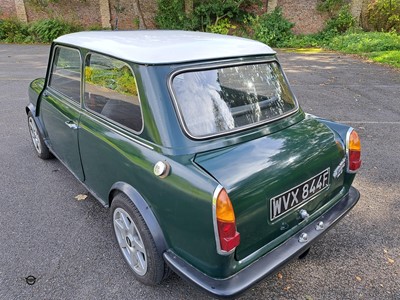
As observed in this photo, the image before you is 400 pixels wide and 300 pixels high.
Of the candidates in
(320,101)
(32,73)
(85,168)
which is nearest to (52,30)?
(32,73)

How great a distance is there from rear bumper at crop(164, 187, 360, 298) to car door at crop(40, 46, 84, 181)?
1.59m

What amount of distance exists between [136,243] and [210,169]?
92 centimetres

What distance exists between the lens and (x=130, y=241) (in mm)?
2371

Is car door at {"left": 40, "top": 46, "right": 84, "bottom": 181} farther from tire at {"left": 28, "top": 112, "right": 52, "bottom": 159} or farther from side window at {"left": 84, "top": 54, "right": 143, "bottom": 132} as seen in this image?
tire at {"left": 28, "top": 112, "right": 52, "bottom": 159}

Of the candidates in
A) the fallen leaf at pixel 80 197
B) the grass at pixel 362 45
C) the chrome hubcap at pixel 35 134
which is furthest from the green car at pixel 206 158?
the grass at pixel 362 45

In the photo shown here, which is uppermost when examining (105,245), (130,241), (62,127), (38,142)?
(62,127)

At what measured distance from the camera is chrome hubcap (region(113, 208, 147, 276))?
7.42ft

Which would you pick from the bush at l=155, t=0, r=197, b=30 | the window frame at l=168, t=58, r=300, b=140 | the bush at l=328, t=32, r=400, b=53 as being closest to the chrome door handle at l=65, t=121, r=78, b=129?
the window frame at l=168, t=58, r=300, b=140

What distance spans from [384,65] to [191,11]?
11.8 meters

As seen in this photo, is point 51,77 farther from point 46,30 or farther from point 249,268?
point 46,30

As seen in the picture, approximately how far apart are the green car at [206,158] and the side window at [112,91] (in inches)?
0.5

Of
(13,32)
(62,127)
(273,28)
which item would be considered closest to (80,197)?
(62,127)

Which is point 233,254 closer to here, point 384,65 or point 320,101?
point 320,101

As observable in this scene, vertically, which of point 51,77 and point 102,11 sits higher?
point 102,11
